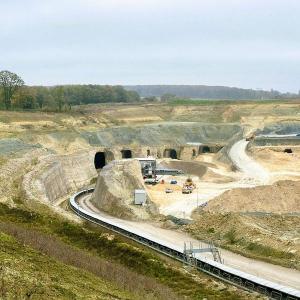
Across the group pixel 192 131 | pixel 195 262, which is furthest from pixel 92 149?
pixel 195 262

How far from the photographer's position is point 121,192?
63.7m

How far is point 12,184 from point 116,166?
15210 mm

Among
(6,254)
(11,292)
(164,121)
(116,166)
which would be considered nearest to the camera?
(11,292)

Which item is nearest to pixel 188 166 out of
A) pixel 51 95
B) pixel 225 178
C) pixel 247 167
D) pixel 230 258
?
pixel 247 167

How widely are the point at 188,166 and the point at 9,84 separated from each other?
5026 centimetres

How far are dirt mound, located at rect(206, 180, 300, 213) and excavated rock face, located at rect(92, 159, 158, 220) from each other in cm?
735

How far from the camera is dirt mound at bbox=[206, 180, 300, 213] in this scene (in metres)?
56.5

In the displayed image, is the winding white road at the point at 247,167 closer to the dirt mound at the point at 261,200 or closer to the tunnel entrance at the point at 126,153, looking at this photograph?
the dirt mound at the point at 261,200

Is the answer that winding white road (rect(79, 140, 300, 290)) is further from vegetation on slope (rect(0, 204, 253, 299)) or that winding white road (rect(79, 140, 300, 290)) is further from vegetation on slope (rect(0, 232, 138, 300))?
vegetation on slope (rect(0, 232, 138, 300))

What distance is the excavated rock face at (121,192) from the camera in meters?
57.6

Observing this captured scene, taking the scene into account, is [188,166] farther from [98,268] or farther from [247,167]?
[98,268]

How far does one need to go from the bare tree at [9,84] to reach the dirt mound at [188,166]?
138 ft

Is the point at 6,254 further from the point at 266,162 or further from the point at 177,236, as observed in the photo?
the point at 266,162

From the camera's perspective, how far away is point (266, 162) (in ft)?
293
